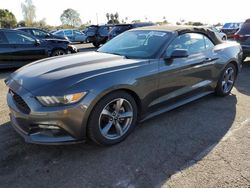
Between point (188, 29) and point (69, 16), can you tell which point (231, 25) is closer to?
point (188, 29)

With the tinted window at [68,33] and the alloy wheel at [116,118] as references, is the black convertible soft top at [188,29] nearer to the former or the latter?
the alloy wheel at [116,118]

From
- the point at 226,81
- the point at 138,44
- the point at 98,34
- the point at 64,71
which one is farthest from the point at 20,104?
the point at 98,34

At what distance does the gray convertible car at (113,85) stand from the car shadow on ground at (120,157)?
0.25m

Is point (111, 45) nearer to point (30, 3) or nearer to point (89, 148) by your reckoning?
point (89, 148)

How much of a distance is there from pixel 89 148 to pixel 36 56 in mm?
6416

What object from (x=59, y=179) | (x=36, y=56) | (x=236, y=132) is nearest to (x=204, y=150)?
(x=236, y=132)

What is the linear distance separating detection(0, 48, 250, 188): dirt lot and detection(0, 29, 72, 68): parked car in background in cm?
456

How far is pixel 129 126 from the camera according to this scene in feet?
12.0

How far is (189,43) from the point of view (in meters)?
4.49

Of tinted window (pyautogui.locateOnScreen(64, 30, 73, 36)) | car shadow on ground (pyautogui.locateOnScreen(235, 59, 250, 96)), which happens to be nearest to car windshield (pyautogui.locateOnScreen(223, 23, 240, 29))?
car shadow on ground (pyautogui.locateOnScreen(235, 59, 250, 96))

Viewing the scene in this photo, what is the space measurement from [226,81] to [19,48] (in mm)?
6500

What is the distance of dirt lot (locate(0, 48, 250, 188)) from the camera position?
2803 mm

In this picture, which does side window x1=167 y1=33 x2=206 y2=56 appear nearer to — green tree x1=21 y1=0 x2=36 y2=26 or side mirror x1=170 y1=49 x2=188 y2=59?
side mirror x1=170 y1=49 x2=188 y2=59

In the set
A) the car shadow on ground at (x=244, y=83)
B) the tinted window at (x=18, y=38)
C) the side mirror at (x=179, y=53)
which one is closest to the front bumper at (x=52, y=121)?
the side mirror at (x=179, y=53)
